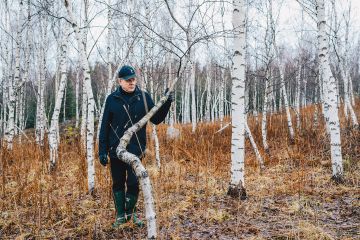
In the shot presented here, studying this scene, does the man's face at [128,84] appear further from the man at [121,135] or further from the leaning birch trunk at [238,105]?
the leaning birch trunk at [238,105]

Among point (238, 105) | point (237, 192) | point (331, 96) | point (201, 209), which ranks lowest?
point (201, 209)

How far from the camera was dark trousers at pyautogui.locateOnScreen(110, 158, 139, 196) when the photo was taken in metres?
3.40

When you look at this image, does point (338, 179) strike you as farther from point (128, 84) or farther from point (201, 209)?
point (128, 84)

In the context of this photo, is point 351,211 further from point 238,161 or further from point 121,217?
point 121,217

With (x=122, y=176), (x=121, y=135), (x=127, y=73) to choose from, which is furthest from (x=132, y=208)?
(x=127, y=73)

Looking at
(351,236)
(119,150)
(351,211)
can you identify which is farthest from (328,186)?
(119,150)

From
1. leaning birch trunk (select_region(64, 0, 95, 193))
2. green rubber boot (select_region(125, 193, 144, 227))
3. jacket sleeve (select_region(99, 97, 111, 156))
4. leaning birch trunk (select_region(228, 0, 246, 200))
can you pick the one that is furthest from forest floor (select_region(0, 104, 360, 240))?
jacket sleeve (select_region(99, 97, 111, 156))

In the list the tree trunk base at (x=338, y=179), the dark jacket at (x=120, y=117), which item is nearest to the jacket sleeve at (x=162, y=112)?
the dark jacket at (x=120, y=117)

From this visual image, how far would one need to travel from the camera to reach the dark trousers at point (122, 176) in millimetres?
3400

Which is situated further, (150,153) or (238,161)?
(150,153)

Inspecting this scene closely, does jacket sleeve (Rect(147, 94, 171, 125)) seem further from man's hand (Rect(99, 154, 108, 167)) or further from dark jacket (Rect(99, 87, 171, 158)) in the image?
man's hand (Rect(99, 154, 108, 167))

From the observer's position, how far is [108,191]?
449 cm

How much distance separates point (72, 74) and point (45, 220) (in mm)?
34081

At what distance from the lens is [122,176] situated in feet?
11.4
